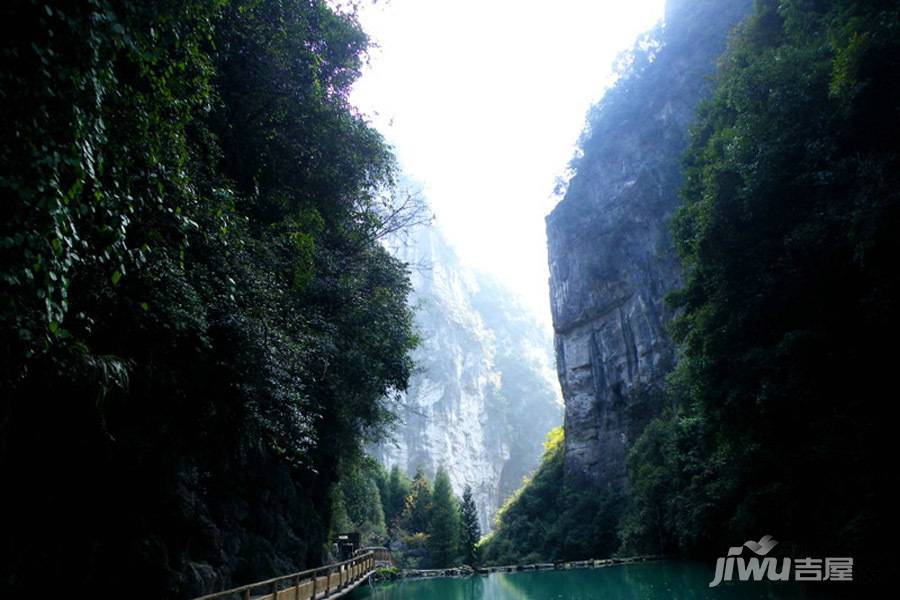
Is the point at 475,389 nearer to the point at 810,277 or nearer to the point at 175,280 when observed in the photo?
the point at 810,277

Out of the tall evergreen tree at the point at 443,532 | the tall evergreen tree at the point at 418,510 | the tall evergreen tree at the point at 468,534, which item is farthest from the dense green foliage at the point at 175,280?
the tall evergreen tree at the point at 418,510

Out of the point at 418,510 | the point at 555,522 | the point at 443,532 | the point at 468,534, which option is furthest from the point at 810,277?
the point at 418,510

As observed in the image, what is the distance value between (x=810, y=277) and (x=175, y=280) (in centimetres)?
898

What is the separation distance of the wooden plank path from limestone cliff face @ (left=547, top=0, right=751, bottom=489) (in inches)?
1002

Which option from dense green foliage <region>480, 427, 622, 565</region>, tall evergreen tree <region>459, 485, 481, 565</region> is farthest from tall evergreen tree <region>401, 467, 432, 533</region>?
dense green foliage <region>480, 427, 622, 565</region>

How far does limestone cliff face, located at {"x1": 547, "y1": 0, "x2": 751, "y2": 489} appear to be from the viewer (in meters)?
36.8

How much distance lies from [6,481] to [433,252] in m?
131

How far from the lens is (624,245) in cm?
4044

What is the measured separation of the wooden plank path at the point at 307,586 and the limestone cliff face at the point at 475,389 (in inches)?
2459

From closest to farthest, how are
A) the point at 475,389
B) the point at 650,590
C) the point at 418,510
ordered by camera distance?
1. the point at 650,590
2. the point at 418,510
3. the point at 475,389

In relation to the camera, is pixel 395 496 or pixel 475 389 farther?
pixel 475 389

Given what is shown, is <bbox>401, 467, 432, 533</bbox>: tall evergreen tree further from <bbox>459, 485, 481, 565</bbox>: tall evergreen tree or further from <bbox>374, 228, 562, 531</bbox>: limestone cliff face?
<bbox>374, 228, 562, 531</bbox>: limestone cliff face

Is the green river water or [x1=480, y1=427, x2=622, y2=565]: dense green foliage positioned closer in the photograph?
the green river water

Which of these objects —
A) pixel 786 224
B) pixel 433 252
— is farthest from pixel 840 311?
pixel 433 252
